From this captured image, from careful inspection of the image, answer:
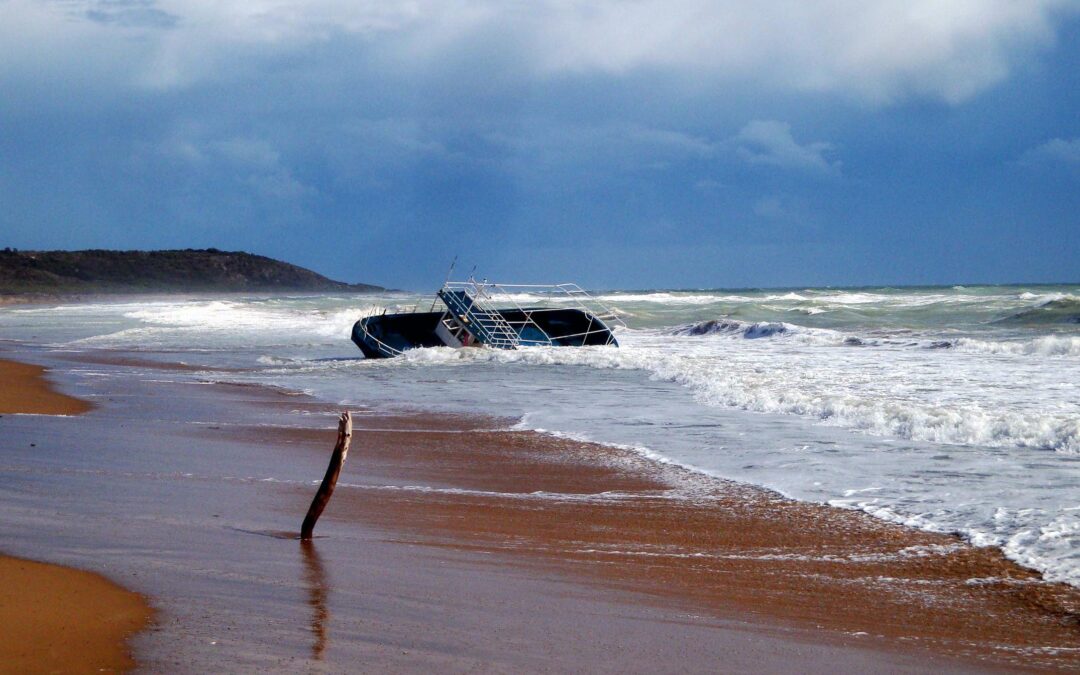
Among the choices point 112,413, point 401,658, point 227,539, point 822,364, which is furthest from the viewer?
point 822,364

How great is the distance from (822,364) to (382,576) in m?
15.6

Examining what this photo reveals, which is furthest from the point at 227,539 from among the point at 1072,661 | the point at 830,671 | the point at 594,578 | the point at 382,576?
the point at 1072,661

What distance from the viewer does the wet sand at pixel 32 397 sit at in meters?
13.4

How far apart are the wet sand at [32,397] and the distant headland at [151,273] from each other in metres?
78.3

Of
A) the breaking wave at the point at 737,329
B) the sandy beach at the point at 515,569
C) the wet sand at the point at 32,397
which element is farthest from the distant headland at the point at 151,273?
the sandy beach at the point at 515,569

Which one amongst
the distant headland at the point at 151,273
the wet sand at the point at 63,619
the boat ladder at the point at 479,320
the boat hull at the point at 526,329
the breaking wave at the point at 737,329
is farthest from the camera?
the distant headland at the point at 151,273

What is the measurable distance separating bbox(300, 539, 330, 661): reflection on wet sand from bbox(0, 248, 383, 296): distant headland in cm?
9277

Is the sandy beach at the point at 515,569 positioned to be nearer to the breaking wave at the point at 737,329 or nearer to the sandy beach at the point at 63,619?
the sandy beach at the point at 63,619

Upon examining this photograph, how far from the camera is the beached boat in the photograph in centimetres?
2448

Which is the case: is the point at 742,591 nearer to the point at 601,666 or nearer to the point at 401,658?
the point at 601,666

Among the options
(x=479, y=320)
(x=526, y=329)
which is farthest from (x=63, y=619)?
(x=526, y=329)

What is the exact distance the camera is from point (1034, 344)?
71.5 feet

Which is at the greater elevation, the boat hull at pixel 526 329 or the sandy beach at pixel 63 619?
the boat hull at pixel 526 329

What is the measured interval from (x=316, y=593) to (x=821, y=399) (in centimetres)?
932
